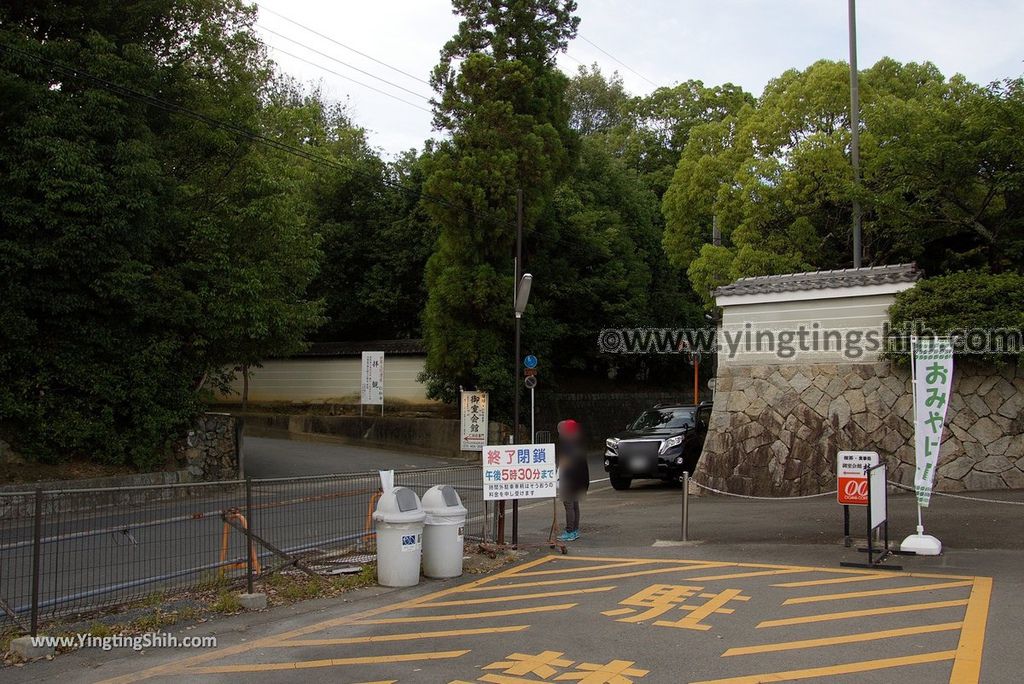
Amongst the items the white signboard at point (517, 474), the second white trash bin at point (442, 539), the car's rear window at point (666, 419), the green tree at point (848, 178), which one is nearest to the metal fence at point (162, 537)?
the second white trash bin at point (442, 539)

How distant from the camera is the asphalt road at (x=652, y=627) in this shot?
5.98m

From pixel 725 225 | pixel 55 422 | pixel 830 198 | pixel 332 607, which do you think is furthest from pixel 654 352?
pixel 332 607

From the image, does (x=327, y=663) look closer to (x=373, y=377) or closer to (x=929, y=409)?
(x=929, y=409)

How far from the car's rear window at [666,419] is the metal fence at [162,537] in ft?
32.9

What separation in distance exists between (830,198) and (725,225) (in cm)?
365

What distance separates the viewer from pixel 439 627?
7.28 m

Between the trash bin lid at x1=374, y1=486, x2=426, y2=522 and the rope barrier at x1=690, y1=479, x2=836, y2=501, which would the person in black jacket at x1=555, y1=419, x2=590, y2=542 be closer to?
the trash bin lid at x1=374, y1=486, x2=426, y2=522

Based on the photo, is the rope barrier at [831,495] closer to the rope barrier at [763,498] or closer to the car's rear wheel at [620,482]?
the rope barrier at [763,498]

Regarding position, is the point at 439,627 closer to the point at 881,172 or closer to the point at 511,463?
the point at 511,463

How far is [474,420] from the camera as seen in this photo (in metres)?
24.9

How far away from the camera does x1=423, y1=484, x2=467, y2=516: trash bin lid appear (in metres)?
9.47

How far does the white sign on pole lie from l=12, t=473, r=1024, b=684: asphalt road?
51 cm

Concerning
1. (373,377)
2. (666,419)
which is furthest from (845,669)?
(373,377)

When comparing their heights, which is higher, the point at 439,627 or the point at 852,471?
the point at 852,471
